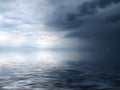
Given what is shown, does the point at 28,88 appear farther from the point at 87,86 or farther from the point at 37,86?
the point at 87,86

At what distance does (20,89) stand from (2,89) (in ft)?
11.8

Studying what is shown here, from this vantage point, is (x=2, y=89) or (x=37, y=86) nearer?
(x=2, y=89)

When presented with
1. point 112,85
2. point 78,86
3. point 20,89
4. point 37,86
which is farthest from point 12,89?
point 112,85

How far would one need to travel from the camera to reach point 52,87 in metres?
43.9

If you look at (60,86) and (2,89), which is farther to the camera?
(60,86)

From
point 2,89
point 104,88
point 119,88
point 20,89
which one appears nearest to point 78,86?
point 104,88

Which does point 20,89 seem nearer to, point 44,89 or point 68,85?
point 44,89

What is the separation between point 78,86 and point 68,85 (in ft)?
7.46

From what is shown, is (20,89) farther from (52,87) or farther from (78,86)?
(78,86)

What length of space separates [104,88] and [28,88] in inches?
617

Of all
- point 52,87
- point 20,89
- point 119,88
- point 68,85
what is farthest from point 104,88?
point 20,89

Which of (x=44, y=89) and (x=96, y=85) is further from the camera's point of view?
(x=96, y=85)

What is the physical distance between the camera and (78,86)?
45.1 metres

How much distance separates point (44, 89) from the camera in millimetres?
42031
